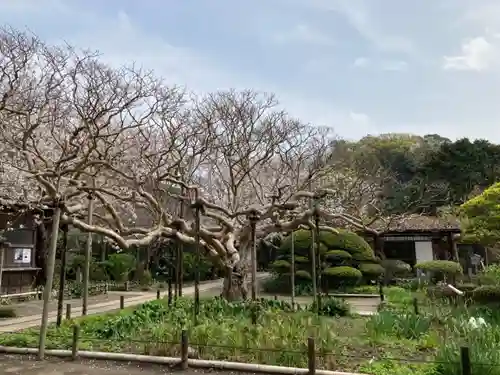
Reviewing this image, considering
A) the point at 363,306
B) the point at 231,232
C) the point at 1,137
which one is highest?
the point at 1,137

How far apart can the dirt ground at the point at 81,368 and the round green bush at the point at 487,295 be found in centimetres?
807

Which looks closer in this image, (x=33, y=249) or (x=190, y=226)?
(x=190, y=226)

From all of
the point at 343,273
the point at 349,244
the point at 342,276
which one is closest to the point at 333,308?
the point at 343,273

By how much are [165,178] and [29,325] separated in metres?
5.37

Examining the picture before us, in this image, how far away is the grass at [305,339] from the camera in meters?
6.61

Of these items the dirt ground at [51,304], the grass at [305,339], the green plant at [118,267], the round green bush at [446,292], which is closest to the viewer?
the grass at [305,339]

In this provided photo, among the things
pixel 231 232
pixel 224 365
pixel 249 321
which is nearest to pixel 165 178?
pixel 231 232

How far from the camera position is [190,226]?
13703 millimetres

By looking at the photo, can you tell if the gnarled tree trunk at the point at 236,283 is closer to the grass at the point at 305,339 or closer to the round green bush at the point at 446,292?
the grass at the point at 305,339

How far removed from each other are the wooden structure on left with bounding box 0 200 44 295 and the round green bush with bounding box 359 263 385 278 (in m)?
15.0

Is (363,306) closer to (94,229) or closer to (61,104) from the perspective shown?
(94,229)

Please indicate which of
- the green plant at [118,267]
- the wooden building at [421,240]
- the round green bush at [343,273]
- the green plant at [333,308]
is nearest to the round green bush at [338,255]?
the round green bush at [343,273]

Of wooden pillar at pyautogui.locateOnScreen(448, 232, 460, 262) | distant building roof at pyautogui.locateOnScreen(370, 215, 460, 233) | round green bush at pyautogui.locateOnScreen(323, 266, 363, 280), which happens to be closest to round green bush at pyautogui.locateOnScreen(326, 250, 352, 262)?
round green bush at pyautogui.locateOnScreen(323, 266, 363, 280)

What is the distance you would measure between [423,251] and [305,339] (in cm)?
2082
